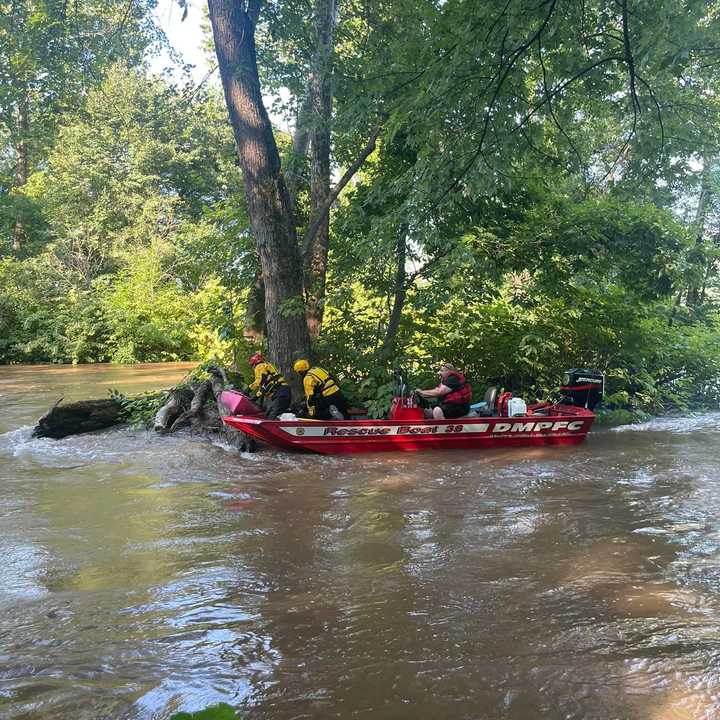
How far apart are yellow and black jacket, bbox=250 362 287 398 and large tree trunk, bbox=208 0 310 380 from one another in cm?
64

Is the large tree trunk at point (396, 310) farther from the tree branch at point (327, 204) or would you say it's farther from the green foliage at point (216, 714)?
the green foliage at point (216, 714)

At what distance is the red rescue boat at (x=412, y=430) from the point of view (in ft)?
31.1

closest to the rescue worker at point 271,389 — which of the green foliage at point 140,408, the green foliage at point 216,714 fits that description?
the green foliage at point 140,408

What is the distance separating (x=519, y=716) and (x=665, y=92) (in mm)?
7215

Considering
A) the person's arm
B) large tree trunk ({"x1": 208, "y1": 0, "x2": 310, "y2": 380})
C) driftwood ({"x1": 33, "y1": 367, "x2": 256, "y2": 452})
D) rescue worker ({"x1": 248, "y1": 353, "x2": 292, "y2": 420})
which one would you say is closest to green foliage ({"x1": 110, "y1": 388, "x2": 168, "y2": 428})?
driftwood ({"x1": 33, "y1": 367, "x2": 256, "y2": 452})

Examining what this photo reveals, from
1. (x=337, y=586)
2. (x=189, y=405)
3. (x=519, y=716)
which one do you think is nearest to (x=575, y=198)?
(x=189, y=405)

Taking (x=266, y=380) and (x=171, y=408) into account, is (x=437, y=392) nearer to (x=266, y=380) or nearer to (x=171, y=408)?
(x=266, y=380)

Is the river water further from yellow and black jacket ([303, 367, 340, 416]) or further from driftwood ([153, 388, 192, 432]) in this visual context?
driftwood ([153, 388, 192, 432])

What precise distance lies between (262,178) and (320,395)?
3.73 meters

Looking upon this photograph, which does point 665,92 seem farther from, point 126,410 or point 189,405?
point 126,410

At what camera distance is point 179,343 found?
26.2 meters

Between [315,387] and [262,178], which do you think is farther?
[262,178]

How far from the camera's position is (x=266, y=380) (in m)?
10.4

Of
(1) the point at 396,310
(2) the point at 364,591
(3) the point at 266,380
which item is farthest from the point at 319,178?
(2) the point at 364,591
